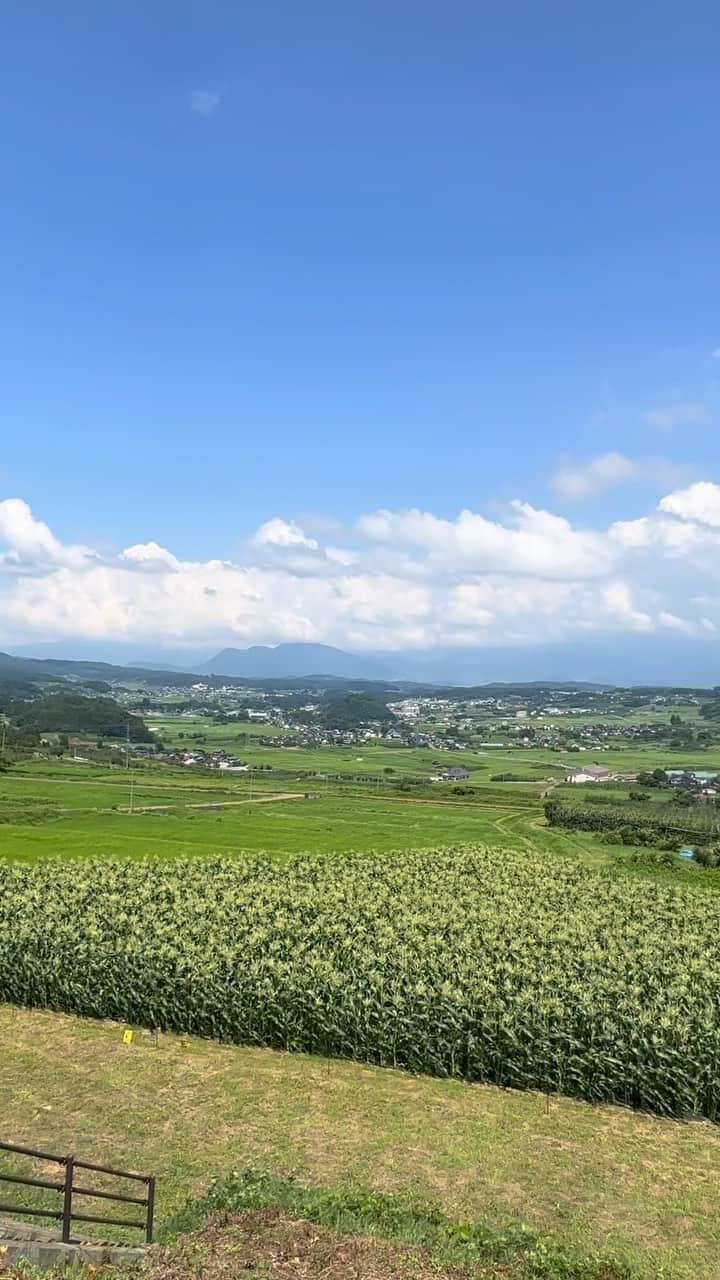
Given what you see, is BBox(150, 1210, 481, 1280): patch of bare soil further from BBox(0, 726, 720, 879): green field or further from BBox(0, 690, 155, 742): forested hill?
BBox(0, 690, 155, 742): forested hill


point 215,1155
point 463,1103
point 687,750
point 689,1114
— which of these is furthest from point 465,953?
point 687,750

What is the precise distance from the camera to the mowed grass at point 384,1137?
1423cm

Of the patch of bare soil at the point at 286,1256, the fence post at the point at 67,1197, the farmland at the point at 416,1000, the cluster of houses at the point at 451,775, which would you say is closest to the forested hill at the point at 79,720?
the cluster of houses at the point at 451,775

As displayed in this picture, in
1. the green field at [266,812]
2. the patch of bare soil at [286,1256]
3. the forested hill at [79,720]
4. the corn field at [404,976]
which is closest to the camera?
the patch of bare soil at [286,1256]

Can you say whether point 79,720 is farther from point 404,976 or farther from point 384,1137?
point 384,1137

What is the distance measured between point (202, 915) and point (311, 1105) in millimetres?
12561

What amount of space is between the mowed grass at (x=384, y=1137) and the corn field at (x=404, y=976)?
819 millimetres

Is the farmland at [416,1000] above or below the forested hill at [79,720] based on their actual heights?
above

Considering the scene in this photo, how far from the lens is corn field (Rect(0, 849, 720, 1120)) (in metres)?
19.8

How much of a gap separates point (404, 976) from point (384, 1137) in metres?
5.54

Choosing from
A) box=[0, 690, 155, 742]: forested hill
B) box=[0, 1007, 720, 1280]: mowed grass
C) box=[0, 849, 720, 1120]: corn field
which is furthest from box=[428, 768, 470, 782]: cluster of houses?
box=[0, 1007, 720, 1280]: mowed grass

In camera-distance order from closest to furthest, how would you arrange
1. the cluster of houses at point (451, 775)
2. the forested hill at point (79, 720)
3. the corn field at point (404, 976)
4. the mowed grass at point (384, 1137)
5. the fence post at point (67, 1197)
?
the fence post at point (67, 1197) → the mowed grass at point (384, 1137) → the corn field at point (404, 976) → the cluster of houses at point (451, 775) → the forested hill at point (79, 720)

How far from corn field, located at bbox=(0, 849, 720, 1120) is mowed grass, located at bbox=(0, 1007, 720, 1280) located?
32.3 inches

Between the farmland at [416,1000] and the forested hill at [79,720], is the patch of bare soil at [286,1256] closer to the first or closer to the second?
the farmland at [416,1000]
